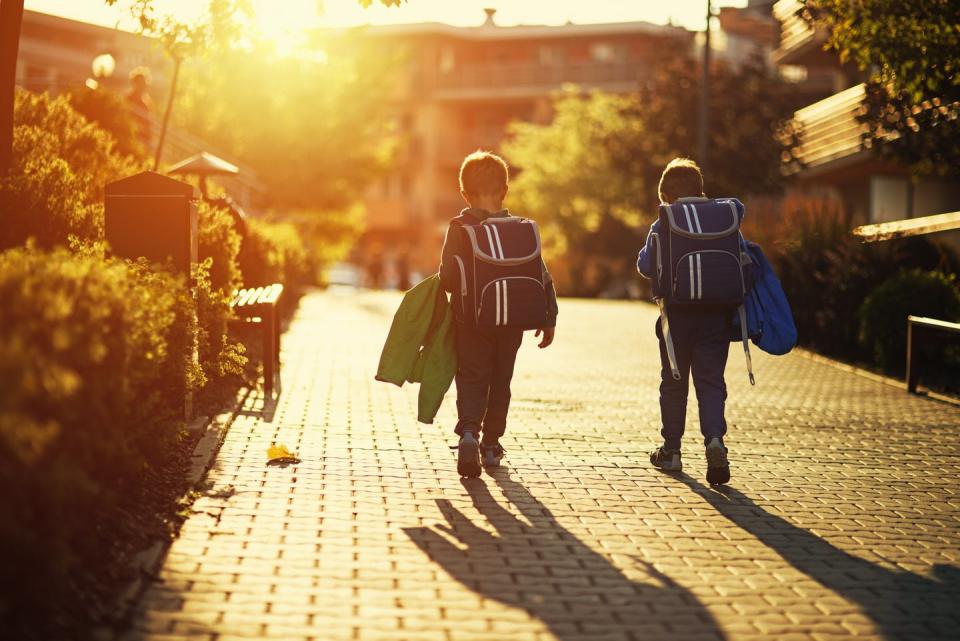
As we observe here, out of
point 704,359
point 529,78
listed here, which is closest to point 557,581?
point 704,359

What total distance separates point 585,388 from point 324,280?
3556cm

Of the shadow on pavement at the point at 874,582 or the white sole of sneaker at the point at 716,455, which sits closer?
the shadow on pavement at the point at 874,582

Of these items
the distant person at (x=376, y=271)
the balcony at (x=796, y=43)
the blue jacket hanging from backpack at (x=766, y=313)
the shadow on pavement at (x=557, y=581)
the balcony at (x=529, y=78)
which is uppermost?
the balcony at (x=529, y=78)

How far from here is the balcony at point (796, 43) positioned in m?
35.2

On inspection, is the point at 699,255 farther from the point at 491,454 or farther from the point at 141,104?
the point at 141,104

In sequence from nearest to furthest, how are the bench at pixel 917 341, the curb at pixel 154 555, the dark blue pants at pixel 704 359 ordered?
the curb at pixel 154 555, the dark blue pants at pixel 704 359, the bench at pixel 917 341

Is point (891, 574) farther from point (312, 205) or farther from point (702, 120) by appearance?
point (312, 205)

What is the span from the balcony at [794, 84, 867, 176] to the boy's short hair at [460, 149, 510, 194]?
20.8 metres

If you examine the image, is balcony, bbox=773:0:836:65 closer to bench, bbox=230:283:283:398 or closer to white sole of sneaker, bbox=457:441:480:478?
bench, bbox=230:283:283:398

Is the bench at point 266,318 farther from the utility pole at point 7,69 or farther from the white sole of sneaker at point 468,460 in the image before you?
the white sole of sneaker at point 468,460

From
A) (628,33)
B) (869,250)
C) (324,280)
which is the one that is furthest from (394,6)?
(628,33)

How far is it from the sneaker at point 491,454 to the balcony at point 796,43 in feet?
88.4

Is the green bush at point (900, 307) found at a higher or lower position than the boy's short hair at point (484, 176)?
lower

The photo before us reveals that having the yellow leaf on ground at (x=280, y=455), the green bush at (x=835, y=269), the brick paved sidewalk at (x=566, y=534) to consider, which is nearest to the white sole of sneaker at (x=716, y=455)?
the brick paved sidewalk at (x=566, y=534)
